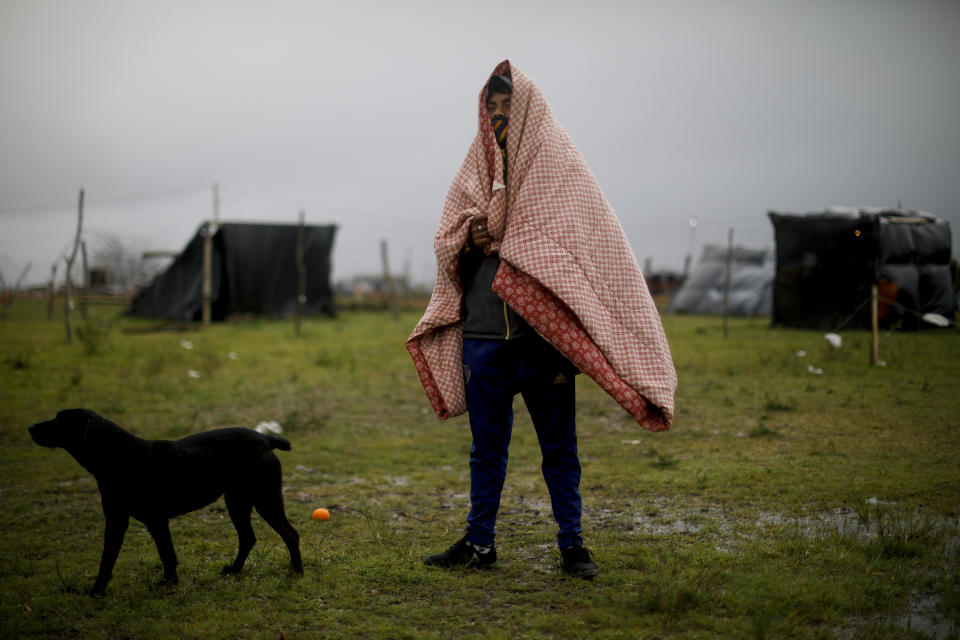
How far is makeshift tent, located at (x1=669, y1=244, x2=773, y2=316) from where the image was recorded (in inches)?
799

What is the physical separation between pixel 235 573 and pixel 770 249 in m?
21.7

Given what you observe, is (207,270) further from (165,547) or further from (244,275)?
(165,547)

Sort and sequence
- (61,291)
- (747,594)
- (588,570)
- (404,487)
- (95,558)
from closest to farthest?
(747,594), (588,570), (95,558), (404,487), (61,291)

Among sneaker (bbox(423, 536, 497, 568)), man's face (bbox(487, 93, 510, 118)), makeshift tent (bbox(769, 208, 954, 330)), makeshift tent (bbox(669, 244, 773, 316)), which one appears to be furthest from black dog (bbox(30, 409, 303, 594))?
makeshift tent (bbox(669, 244, 773, 316))

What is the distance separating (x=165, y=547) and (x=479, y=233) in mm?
1902

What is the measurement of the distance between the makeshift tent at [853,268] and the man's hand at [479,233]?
10.2 metres

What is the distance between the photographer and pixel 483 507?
10.7ft

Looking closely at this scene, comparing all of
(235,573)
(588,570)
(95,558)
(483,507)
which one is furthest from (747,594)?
(95,558)

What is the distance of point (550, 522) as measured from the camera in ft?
13.4

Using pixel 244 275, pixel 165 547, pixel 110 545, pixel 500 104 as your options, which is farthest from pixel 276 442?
pixel 244 275

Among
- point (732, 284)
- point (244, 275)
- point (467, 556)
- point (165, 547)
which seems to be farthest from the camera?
point (732, 284)

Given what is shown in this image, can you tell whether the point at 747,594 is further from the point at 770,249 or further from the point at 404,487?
the point at 770,249

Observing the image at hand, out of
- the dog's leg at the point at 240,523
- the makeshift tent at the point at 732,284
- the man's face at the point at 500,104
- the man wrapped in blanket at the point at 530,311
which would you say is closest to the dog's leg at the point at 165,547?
the dog's leg at the point at 240,523

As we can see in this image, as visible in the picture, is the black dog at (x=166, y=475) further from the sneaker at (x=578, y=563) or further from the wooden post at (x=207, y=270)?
the wooden post at (x=207, y=270)
